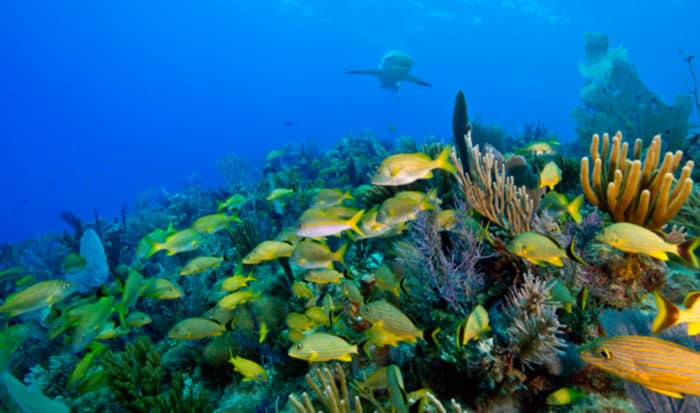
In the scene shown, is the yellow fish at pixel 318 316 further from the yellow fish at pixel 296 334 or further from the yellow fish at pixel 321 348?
the yellow fish at pixel 321 348

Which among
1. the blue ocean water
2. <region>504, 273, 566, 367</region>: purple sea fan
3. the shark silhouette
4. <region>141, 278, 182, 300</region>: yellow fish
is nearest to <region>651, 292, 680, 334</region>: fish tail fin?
<region>504, 273, 566, 367</region>: purple sea fan

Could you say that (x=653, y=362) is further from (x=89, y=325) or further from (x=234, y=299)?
(x=89, y=325)

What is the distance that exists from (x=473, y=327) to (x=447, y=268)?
29.0 inches

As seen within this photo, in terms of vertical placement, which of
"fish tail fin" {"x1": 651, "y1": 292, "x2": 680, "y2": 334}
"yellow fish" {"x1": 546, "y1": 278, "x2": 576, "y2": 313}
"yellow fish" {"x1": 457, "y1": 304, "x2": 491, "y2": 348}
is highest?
"fish tail fin" {"x1": 651, "y1": 292, "x2": 680, "y2": 334}

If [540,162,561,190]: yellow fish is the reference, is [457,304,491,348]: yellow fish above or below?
below

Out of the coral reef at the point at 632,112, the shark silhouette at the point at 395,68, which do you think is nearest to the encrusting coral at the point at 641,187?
the coral reef at the point at 632,112

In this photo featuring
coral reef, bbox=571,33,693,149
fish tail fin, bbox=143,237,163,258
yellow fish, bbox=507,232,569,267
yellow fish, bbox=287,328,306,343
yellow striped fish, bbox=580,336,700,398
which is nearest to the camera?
yellow striped fish, bbox=580,336,700,398

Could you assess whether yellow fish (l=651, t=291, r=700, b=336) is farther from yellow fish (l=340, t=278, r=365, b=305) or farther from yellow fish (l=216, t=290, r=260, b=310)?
yellow fish (l=216, t=290, r=260, b=310)

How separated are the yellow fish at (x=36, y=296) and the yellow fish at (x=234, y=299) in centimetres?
222

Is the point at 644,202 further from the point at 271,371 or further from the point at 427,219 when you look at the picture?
the point at 271,371

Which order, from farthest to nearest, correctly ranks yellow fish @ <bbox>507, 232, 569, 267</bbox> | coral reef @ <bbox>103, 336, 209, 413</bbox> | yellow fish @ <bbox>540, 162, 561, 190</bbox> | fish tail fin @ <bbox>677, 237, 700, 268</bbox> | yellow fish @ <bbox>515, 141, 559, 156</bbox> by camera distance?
1. yellow fish @ <bbox>515, 141, 559, 156</bbox>
2. yellow fish @ <bbox>540, 162, 561, 190</bbox>
3. coral reef @ <bbox>103, 336, 209, 413</bbox>
4. yellow fish @ <bbox>507, 232, 569, 267</bbox>
5. fish tail fin @ <bbox>677, 237, 700, 268</bbox>

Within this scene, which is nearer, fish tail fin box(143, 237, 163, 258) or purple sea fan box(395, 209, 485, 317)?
purple sea fan box(395, 209, 485, 317)

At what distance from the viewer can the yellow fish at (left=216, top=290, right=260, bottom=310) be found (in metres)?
4.03

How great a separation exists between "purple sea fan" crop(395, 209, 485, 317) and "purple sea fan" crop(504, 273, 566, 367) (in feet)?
1.84
